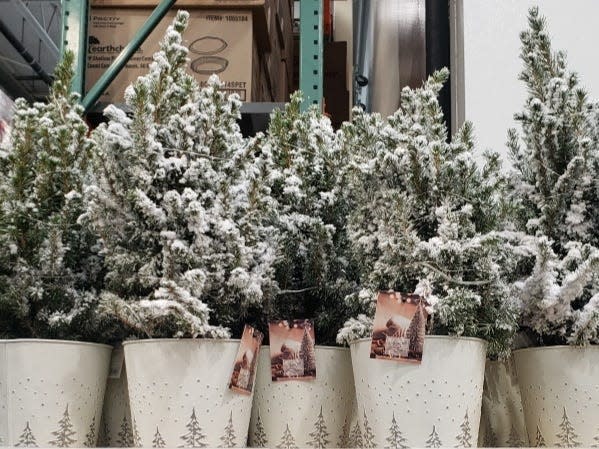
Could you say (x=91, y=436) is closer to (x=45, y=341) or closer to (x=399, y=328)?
(x=45, y=341)

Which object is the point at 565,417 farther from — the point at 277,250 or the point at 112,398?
the point at 112,398

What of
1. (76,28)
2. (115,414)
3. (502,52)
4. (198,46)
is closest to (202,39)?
(198,46)

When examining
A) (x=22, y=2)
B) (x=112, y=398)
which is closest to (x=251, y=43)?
(x=112, y=398)

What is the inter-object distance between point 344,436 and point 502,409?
0.22 metres

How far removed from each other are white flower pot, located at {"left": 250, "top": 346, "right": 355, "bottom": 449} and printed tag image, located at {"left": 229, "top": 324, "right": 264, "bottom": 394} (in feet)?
0.11

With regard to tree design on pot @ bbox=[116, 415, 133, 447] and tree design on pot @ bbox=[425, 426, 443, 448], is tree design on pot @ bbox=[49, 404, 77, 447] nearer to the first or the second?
tree design on pot @ bbox=[116, 415, 133, 447]

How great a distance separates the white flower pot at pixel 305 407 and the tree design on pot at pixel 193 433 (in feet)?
0.32

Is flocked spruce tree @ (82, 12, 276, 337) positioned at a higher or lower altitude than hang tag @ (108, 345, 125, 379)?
higher

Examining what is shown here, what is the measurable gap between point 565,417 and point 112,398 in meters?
0.57

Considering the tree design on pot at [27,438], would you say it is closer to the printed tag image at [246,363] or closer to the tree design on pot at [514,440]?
the printed tag image at [246,363]

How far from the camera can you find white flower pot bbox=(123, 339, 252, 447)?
828 millimetres

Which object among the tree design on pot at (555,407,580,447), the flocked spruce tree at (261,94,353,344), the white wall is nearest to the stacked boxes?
the white wall

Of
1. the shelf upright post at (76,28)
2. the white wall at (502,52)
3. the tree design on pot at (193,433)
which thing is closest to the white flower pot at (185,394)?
the tree design on pot at (193,433)

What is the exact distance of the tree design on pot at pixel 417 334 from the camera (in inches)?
31.8
